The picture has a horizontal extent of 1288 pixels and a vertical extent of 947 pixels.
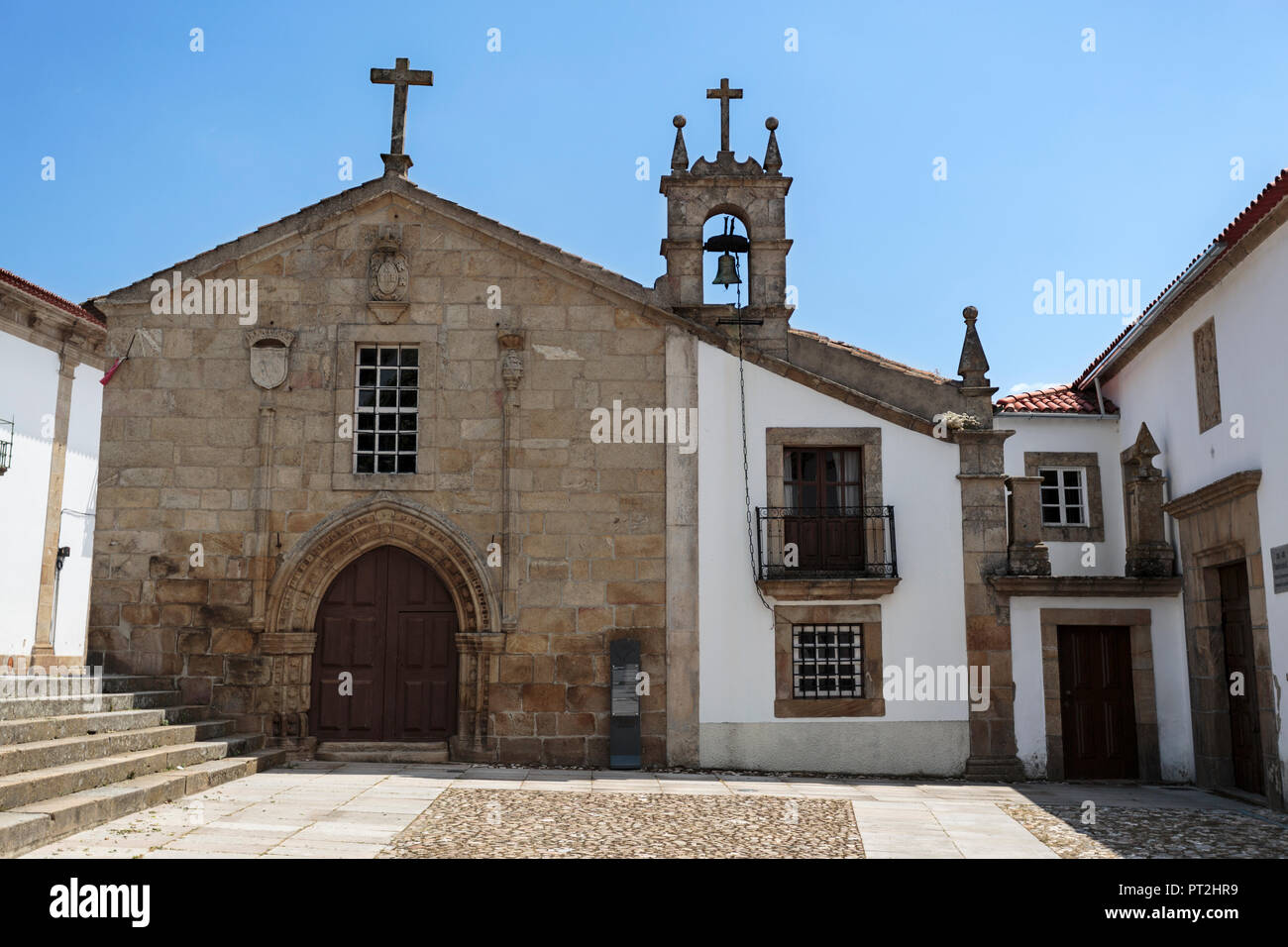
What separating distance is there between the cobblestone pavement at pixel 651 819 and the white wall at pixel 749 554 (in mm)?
968

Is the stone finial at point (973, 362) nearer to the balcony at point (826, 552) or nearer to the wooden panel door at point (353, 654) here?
the balcony at point (826, 552)

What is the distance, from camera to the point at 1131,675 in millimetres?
12758

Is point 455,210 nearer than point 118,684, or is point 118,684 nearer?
point 118,684

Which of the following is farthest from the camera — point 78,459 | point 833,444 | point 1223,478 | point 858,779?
point 78,459

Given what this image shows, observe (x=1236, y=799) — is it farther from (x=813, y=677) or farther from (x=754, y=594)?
(x=754, y=594)

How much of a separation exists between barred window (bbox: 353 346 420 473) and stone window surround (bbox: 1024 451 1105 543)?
9671mm

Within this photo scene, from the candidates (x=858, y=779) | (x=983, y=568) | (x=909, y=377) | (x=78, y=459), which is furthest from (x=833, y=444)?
(x=78, y=459)

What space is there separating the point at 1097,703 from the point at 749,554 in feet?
14.8

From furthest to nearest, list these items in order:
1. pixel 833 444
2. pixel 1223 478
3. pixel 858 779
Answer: pixel 833 444, pixel 858 779, pixel 1223 478

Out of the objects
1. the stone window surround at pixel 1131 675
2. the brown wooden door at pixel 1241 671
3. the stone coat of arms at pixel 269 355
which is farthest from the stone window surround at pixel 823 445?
the stone coat of arms at pixel 269 355

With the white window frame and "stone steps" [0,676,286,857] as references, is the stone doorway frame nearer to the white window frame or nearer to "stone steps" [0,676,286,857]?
A: the white window frame

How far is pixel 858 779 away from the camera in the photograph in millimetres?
11914

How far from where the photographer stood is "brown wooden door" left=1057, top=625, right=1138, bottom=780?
1255 cm

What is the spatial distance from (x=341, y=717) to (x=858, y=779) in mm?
5918
